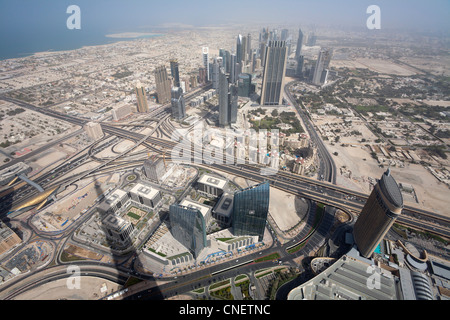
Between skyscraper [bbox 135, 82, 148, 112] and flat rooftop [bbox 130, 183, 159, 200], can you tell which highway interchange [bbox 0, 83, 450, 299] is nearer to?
flat rooftop [bbox 130, 183, 159, 200]

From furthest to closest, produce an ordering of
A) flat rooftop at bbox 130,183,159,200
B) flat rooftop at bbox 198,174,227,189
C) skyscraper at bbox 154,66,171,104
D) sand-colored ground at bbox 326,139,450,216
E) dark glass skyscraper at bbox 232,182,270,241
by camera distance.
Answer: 1. skyscraper at bbox 154,66,171,104
2. sand-colored ground at bbox 326,139,450,216
3. flat rooftop at bbox 198,174,227,189
4. flat rooftop at bbox 130,183,159,200
5. dark glass skyscraper at bbox 232,182,270,241

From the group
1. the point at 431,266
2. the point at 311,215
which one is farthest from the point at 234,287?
the point at 431,266

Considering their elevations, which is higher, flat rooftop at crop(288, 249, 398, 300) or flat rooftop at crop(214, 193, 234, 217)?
flat rooftop at crop(214, 193, 234, 217)

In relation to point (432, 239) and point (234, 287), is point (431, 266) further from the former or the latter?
point (234, 287)

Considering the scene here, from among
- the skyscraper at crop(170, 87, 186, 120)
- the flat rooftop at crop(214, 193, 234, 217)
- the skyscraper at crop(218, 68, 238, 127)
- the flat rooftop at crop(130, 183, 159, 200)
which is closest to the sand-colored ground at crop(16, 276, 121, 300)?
the flat rooftop at crop(130, 183, 159, 200)

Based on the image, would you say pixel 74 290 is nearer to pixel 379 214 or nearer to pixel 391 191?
pixel 379 214

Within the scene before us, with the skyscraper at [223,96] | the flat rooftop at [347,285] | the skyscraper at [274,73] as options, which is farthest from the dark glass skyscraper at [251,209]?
→ the skyscraper at [274,73]

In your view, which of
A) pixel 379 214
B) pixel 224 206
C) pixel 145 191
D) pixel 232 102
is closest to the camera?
pixel 379 214


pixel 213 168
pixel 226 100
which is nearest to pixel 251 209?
pixel 213 168
